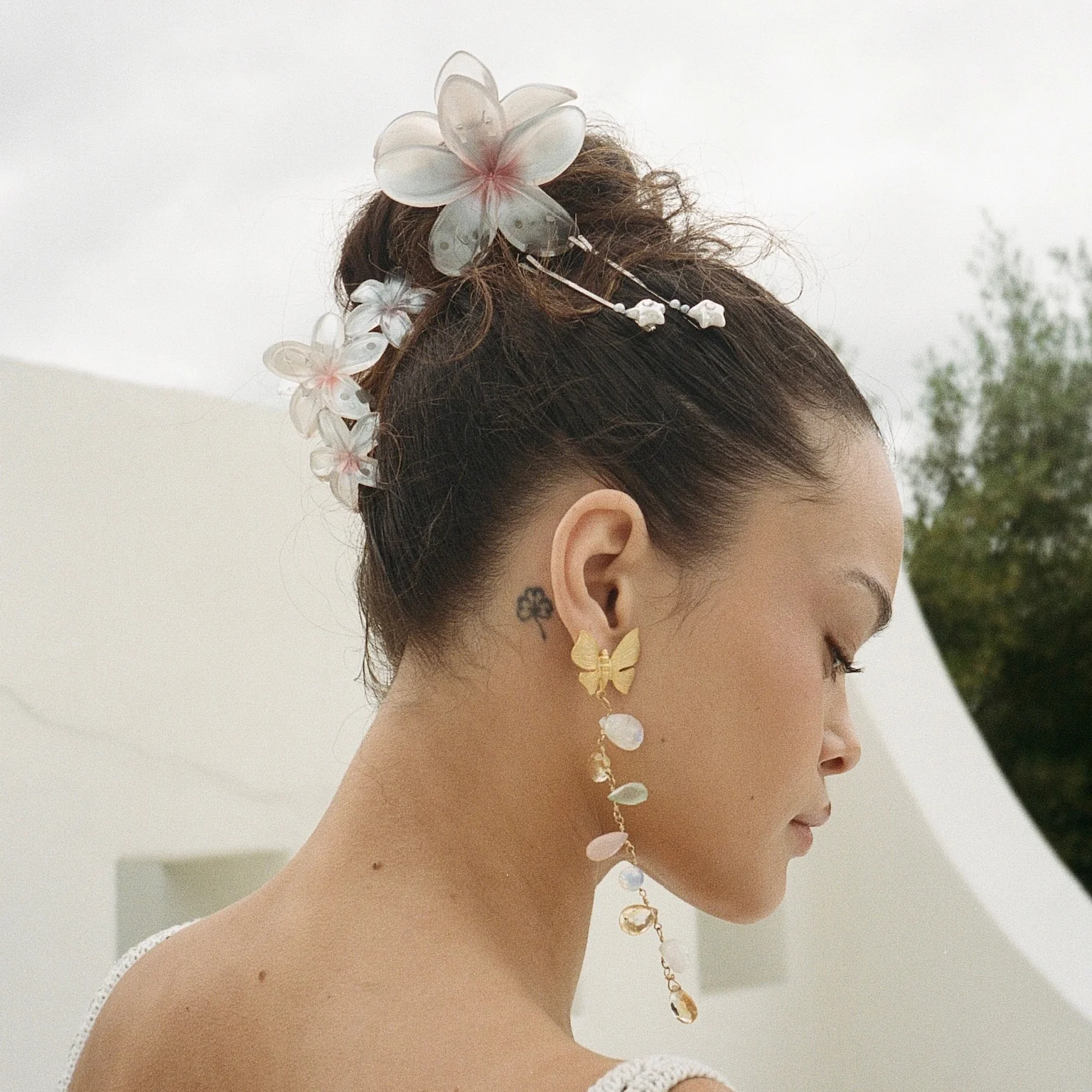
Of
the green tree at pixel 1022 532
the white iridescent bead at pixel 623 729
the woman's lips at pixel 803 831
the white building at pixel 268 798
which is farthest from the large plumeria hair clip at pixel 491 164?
the green tree at pixel 1022 532

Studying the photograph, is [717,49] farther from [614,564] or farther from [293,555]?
[614,564]

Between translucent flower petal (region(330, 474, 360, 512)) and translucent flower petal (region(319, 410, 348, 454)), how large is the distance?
2cm

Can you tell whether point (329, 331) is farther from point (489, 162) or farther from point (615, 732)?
point (615, 732)

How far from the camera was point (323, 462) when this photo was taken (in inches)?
42.7

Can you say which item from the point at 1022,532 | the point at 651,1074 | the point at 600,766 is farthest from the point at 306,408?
the point at 1022,532

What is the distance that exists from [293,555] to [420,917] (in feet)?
3.96

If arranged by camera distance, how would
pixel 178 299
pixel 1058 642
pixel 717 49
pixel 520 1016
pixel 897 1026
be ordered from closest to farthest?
pixel 520 1016 < pixel 897 1026 < pixel 178 299 < pixel 717 49 < pixel 1058 642

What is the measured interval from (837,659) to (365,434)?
1.32ft

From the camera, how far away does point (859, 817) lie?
111 inches

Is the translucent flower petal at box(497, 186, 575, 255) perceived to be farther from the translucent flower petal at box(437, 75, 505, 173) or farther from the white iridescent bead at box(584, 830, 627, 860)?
the white iridescent bead at box(584, 830, 627, 860)

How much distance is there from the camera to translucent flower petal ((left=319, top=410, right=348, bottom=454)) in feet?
3.47

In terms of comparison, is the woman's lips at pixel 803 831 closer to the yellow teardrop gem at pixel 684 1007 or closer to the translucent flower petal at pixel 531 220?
the yellow teardrop gem at pixel 684 1007

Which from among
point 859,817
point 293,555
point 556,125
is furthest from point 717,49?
point 556,125

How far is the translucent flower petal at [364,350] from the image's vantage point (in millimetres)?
1040
